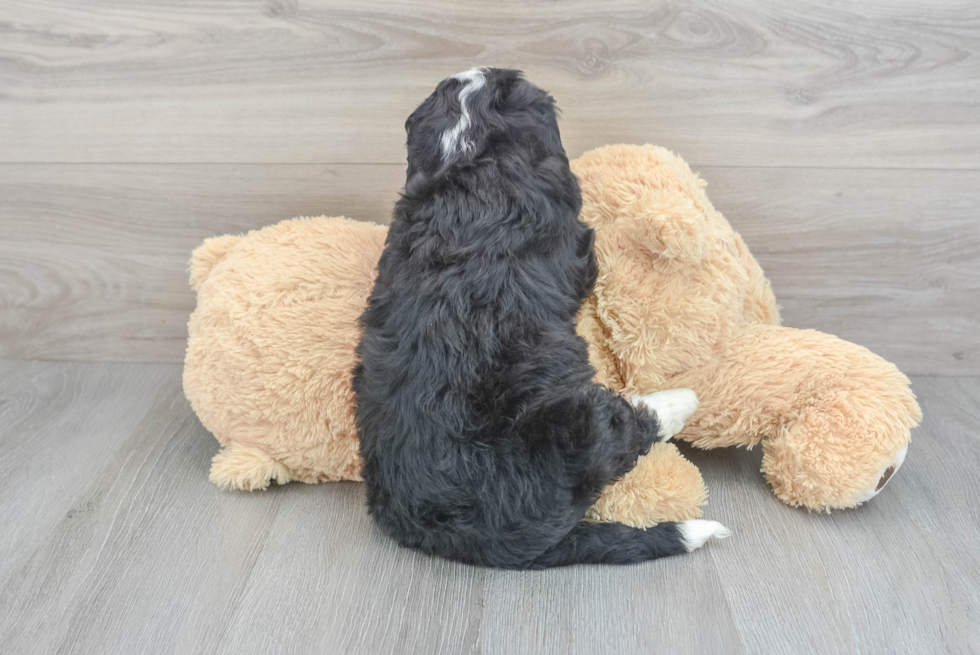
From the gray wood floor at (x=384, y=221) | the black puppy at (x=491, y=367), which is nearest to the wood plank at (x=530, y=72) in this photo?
the gray wood floor at (x=384, y=221)

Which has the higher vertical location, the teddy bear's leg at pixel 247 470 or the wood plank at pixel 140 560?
the teddy bear's leg at pixel 247 470

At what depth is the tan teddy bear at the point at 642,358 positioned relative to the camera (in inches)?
36.8

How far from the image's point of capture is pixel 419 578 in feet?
2.91

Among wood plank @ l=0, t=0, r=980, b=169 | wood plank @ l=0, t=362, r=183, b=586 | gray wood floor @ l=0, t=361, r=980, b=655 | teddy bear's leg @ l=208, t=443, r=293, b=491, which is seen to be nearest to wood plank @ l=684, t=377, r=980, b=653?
gray wood floor @ l=0, t=361, r=980, b=655

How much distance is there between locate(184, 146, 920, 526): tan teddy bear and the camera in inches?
36.8

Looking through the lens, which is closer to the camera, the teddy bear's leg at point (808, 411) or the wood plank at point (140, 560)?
the wood plank at point (140, 560)

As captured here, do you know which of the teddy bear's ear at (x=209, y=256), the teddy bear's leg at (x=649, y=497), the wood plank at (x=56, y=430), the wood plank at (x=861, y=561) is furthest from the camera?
the teddy bear's ear at (x=209, y=256)

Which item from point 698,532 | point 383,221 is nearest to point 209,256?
point 383,221

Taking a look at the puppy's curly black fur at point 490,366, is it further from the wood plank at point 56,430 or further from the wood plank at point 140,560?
the wood plank at point 56,430

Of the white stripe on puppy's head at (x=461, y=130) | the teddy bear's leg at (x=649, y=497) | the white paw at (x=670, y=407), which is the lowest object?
the teddy bear's leg at (x=649, y=497)

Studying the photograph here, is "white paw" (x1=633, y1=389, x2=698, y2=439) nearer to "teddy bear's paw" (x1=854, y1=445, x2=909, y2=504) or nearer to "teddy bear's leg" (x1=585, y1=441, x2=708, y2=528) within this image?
"teddy bear's leg" (x1=585, y1=441, x2=708, y2=528)

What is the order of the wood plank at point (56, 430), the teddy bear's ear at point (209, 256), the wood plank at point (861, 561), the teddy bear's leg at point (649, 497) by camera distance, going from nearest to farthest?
the wood plank at point (861, 561), the teddy bear's leg at point (649, 497), the wood plank at point (56, 430), the teddy bear's ear at point (209, 256)

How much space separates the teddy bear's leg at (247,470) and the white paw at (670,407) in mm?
538

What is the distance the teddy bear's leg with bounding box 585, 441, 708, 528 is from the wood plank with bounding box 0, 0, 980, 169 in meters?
0.56
